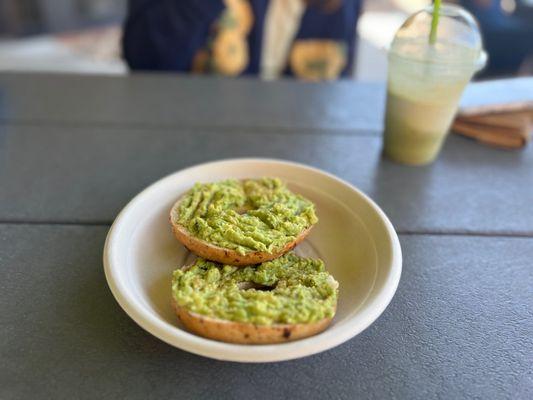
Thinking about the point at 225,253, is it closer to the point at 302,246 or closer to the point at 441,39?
the point at 302,246

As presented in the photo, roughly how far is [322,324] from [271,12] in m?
1.59

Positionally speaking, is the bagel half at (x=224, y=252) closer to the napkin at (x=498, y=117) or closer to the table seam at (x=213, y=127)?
the table seam at (x=213, y=127)

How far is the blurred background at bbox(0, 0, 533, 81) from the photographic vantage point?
8.21 feet

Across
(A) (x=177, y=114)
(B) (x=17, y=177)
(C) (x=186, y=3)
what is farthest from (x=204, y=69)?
(B) (x=17, y=177)

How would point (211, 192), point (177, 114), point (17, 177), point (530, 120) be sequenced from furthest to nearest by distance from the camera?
point (177, 114)
point (530, 120)
point (17, 177)
point (211, 192)

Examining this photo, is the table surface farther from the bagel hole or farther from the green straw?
the green straw

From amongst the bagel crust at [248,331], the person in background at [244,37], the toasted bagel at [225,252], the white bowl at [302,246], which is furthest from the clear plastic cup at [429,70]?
the person in background at [244,37]

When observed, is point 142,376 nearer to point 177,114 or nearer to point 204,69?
point 177,114

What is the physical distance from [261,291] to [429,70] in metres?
0.60

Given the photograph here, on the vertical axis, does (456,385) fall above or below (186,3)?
below

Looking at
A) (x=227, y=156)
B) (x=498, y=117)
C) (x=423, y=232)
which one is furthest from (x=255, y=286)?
(x=498, y=117)

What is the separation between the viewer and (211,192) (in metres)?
0.79

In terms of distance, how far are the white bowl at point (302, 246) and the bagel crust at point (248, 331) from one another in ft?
0.05

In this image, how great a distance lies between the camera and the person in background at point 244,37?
1.66m
